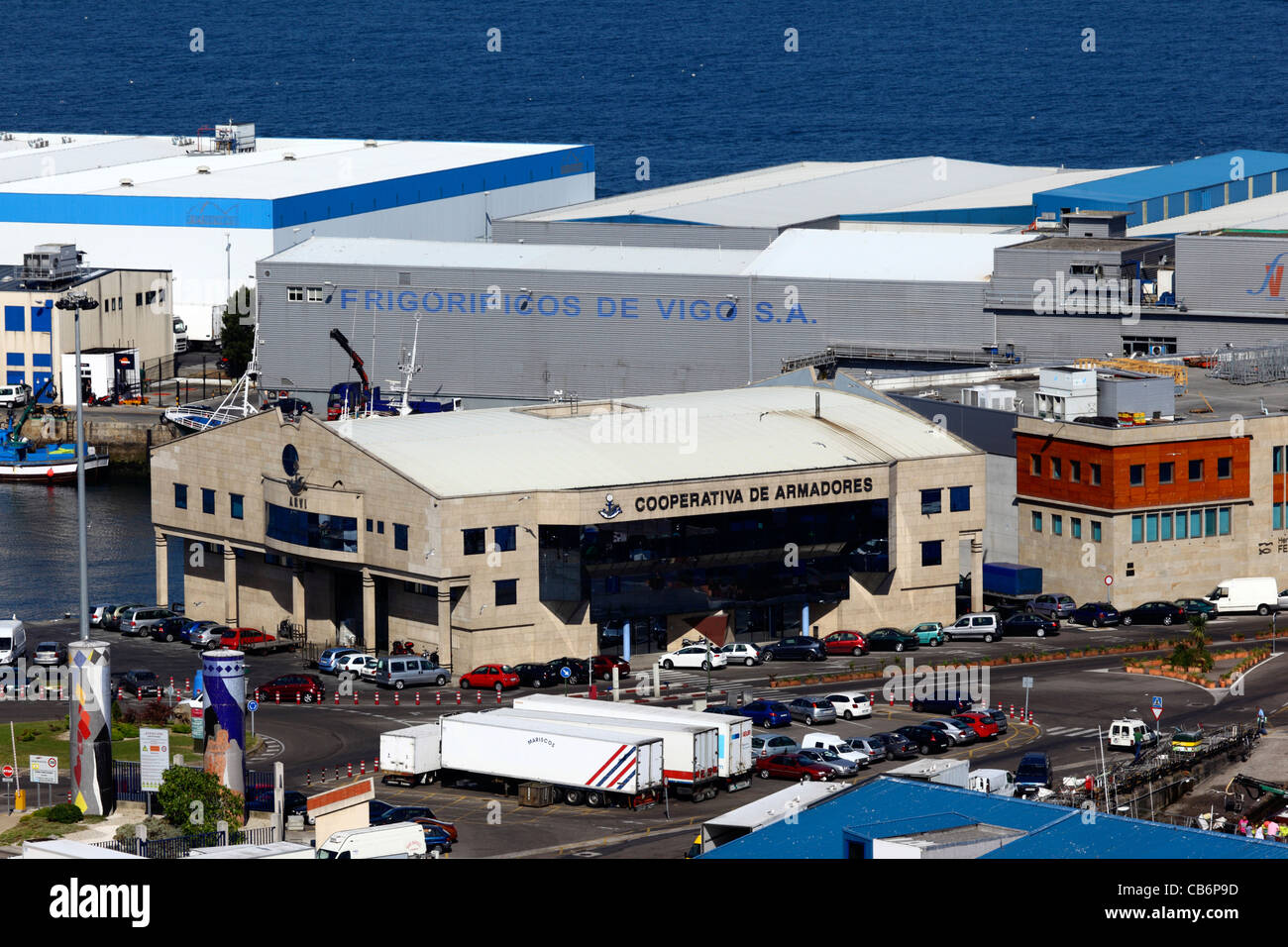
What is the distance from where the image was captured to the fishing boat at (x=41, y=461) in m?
148

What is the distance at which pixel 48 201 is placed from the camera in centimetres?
18012

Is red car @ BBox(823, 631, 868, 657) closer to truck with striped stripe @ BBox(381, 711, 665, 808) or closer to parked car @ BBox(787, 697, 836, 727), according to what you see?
parked car @ BBox(787, 697, 836, 727)

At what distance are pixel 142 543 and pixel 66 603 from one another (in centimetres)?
1603

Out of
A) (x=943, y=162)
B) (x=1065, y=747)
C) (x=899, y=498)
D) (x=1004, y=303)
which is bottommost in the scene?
(x=1065, y=747)

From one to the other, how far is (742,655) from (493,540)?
10037mm

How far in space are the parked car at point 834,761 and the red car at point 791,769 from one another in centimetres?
14

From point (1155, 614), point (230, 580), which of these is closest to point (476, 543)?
point (230, 580)

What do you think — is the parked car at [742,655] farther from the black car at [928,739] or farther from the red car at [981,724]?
the black car at [928,739]

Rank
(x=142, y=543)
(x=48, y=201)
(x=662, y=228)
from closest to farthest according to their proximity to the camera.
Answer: (x=142, y=543) → (x=662, y=228) → (x=48, y=201)

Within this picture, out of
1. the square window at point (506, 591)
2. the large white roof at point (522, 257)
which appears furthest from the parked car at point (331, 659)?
the large white roof at point (522, 257)

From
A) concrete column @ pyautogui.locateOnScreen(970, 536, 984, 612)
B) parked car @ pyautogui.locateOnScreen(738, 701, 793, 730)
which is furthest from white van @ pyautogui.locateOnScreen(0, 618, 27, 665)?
concrete column @ pyautogui.locateOnScreen(970, 536, 984, 612)

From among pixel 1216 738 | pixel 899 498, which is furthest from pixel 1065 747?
pixel 899 498

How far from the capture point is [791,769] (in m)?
70.1
